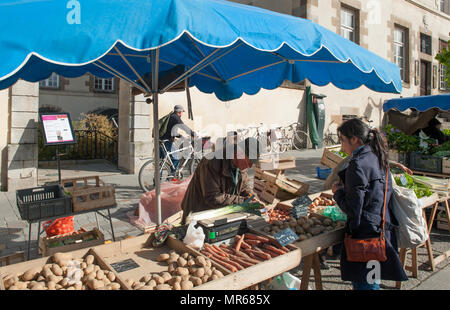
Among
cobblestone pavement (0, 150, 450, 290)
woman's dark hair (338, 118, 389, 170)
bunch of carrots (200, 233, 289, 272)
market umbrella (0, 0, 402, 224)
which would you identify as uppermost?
market umbrella (0, 0, 402, 224)

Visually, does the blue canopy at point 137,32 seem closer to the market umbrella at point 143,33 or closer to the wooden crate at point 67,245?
the market umbrella at point 143,33

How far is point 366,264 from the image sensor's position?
2.62 m

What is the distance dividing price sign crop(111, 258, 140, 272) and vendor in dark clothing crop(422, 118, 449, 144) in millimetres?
7806

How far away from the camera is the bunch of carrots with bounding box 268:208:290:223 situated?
3453mm

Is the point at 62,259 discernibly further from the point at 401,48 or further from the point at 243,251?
the point at 401,48

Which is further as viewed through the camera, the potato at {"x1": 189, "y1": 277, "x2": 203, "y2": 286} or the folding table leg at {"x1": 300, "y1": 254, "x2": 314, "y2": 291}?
the folding table leg at {"x1": 300, "y1": 254, "x2": 314, "y2": 291}

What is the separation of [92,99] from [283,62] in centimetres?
2088

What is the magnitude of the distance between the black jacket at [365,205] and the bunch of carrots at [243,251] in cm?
62

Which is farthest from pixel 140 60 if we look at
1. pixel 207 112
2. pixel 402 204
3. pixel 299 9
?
pixel 299 9

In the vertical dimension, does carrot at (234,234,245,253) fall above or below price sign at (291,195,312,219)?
below

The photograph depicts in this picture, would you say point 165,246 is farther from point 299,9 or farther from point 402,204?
point 299,9

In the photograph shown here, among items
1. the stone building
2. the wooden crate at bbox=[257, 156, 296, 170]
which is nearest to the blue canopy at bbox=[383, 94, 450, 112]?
the wooden crate at bbox=[257, 156, 296, 170]

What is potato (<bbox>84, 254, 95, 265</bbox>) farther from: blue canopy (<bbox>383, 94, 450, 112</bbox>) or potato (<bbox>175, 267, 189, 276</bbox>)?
blue canopy (<bbox>383, 94, 450, 112</bbox>)

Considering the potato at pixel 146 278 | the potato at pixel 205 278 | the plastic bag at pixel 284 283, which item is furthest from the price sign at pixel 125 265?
the plastic bag at pixel 284 283
